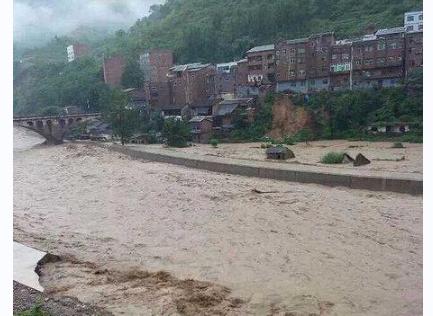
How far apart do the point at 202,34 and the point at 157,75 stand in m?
3.20

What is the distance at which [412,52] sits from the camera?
43.7 ft

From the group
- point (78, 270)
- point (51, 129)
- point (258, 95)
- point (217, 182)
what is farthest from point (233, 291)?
point (51, 129)

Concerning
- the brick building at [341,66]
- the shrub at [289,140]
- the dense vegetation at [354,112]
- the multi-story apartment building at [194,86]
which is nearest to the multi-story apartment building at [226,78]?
the multi-story apartment building at [194,86]

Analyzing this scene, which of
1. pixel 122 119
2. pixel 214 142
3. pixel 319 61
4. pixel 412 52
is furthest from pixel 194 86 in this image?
pixel 412 52

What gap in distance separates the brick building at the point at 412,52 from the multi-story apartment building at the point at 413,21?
0.32 m

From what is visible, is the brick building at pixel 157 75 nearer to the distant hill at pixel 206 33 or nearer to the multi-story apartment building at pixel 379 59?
the distant hill at pixel 206 33

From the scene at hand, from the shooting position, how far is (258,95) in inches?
631

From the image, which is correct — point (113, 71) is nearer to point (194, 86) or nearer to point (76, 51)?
point (194, 86)

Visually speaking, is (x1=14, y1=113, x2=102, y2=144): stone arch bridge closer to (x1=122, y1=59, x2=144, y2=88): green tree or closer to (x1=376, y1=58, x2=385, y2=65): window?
(x1=122, y1=59, x2=144, y2=88): green tree

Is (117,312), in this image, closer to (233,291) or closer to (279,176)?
(233,291)

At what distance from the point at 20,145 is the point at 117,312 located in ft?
56.6

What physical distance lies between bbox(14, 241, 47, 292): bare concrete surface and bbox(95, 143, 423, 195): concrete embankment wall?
186 inches

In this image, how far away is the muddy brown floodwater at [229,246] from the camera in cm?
337

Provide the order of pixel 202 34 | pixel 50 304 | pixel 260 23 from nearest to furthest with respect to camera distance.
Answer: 1. pixel 50 304
2. pixel 260 23
3. pixel 202 34
